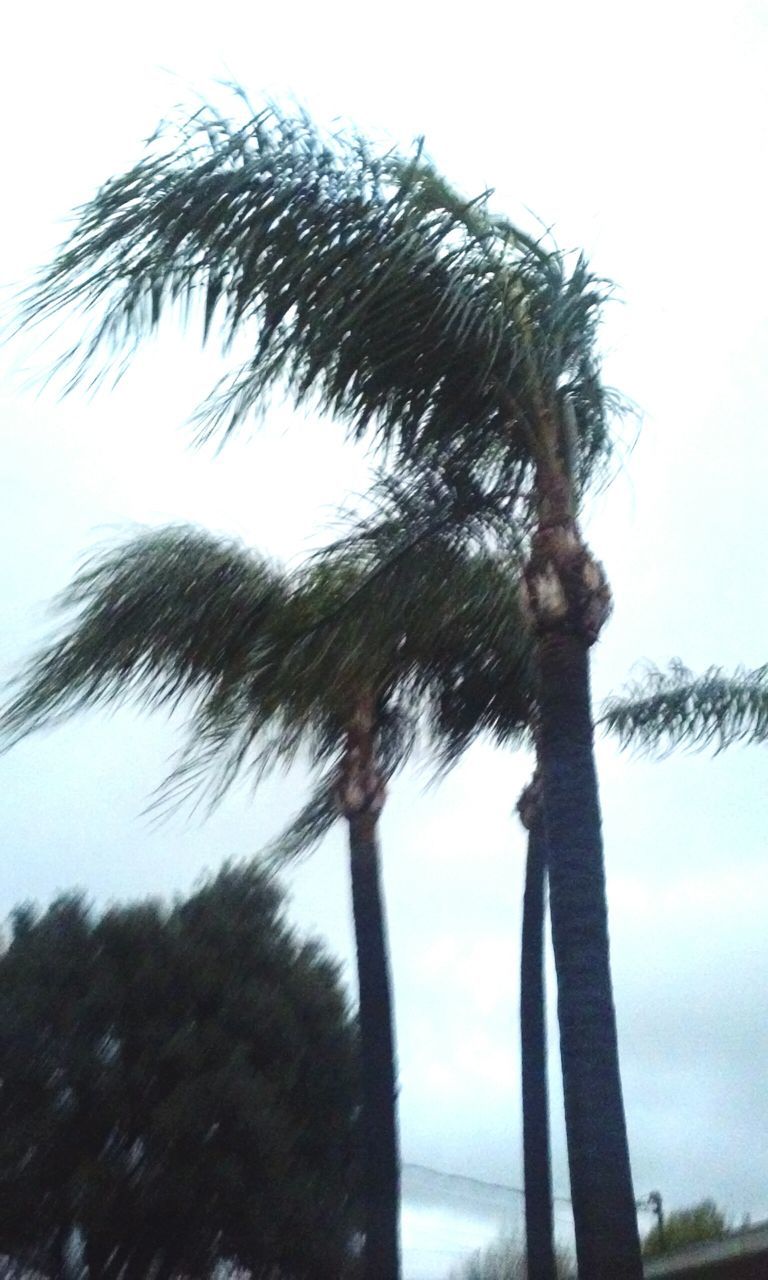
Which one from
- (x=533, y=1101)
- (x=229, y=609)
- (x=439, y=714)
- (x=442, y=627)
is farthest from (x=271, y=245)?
(x=533, y=1101)

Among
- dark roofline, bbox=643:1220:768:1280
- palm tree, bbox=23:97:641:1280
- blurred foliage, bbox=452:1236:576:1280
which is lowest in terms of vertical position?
dark roofline, bbox=643:1220:768:1280

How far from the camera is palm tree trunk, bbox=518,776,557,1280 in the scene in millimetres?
11984

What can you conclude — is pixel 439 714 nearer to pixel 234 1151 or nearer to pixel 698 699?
pixel 698 699

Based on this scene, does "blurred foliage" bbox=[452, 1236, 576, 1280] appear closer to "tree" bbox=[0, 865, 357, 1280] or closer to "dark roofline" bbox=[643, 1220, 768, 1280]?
"tree" bbox=[0, 865, 357, 1280]

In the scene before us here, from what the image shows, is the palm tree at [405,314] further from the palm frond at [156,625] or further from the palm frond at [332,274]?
the palm frond at [156,625]

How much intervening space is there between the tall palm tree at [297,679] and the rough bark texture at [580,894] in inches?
55.2

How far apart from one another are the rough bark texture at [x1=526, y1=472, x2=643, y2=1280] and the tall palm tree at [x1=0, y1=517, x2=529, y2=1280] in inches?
55.2

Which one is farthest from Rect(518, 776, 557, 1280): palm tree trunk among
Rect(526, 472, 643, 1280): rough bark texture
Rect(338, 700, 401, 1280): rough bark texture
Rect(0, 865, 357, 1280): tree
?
Rect(526, 472, 643, 1280): rough bark texture

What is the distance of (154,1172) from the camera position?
14836mm

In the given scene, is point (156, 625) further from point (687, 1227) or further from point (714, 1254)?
point (687, 1227)

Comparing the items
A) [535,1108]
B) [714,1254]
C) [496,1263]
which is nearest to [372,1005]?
[535,1108]

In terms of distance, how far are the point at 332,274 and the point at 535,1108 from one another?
708cm

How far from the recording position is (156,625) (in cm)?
1107

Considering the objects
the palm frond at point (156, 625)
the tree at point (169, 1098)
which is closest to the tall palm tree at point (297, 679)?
the palm frond at point (156, 625)
